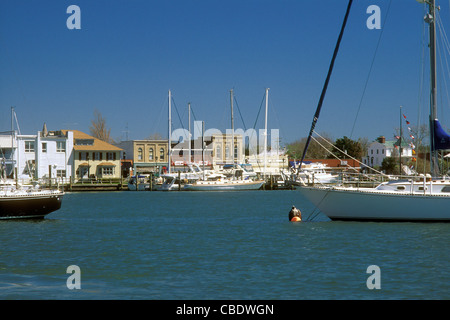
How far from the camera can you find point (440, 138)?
3319 cm

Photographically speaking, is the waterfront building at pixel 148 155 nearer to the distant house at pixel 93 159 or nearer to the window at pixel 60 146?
the distant house at pixel 93 159

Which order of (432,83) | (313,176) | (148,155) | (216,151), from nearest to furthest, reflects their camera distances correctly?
(432,83) < (313,176) < (148,155) < (216,151)

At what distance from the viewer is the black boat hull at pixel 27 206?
3775cm

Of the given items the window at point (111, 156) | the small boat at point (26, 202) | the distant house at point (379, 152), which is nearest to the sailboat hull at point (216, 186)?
the window at point (111, 156)

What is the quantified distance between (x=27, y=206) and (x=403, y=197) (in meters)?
21.9

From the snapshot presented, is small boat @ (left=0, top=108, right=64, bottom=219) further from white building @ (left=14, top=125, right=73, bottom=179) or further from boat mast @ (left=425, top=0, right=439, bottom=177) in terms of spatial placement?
white building @ (left=14, top=125, right=73, bottom=179)

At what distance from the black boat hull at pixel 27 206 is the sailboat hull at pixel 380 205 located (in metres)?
16.1

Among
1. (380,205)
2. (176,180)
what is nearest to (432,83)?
(380,205)

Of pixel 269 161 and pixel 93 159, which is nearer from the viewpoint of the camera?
pixel 93 159

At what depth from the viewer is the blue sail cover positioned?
33.0 metres

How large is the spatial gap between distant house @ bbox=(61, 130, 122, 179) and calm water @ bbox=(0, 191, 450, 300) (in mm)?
65417

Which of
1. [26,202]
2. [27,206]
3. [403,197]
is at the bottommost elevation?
[27,206]

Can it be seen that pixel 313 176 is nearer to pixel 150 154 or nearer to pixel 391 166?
pixel 391 166
